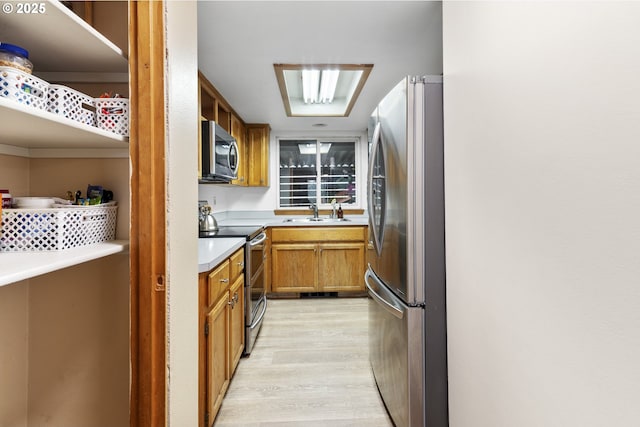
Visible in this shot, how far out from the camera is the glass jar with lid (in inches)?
26.3

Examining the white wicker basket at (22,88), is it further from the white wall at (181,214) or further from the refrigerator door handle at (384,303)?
the refrigerator door handle at (384,303)

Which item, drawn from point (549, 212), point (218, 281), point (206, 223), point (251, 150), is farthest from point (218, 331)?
point (251, 150)

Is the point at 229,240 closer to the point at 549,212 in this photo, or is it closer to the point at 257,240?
the point at 257,240

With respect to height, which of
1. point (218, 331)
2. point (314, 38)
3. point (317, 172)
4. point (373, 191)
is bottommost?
point (218, 331)

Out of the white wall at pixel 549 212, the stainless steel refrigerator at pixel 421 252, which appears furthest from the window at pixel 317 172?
the white wall at pixel 549 212

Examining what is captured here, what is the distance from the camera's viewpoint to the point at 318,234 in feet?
12.0

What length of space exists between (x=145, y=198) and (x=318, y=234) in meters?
2.88

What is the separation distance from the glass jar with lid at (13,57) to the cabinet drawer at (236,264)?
1.29m

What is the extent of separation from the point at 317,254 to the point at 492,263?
2.80m

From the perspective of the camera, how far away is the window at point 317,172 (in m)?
4.39

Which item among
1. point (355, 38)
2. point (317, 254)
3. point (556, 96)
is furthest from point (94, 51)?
point (317, 254)

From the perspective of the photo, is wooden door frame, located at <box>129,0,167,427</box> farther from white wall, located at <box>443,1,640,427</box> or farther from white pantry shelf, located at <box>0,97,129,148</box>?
white wall, located at <box>443,1,640,427</box>

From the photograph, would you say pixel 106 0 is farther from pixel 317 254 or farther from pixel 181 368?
pixel 317 254

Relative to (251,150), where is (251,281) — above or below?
below
